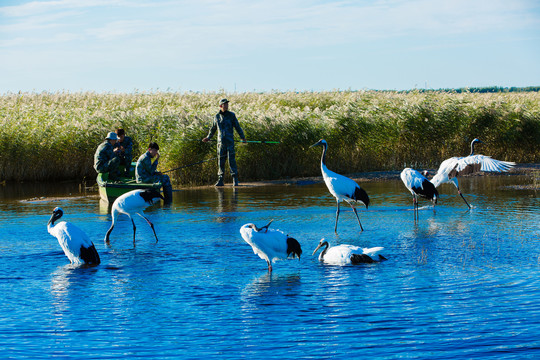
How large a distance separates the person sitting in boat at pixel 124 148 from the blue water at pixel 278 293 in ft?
11.9

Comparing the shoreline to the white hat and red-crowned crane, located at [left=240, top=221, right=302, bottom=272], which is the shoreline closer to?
the white hat

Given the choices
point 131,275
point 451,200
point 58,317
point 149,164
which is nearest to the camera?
point 58,317

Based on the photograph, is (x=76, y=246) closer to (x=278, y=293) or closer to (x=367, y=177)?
(x=278, y=293)

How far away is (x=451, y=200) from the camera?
17266mm

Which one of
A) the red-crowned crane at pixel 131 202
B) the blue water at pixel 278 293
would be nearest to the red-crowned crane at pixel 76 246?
the blue water at pixel 278 293

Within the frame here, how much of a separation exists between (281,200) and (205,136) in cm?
598

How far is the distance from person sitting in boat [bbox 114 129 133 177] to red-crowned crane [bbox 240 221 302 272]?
8848mm

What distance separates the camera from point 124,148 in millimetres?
17844

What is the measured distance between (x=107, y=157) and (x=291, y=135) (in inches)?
326

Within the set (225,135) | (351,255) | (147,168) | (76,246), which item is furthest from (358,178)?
(76,246)

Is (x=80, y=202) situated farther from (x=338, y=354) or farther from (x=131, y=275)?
(x=338, y=354)

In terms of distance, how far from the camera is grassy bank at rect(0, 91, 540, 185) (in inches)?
905

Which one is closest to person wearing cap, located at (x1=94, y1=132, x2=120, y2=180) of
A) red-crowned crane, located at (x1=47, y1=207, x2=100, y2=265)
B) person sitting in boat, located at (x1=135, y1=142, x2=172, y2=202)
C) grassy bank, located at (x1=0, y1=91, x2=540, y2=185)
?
person sitting in boat, located at (x1=135, y1=142, x2=172, y2=202)

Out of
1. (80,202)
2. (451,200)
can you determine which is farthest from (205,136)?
(451,200)
